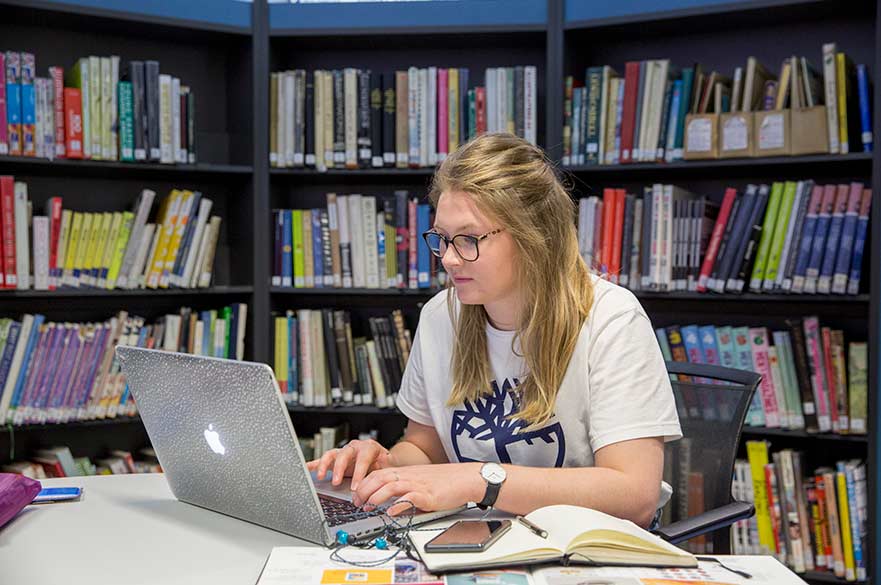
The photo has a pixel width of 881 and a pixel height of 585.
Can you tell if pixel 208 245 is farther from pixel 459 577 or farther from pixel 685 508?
pixel 459 577

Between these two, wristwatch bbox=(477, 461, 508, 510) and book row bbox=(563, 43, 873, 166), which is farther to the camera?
book row bbox=(563, 43, 873, 166)

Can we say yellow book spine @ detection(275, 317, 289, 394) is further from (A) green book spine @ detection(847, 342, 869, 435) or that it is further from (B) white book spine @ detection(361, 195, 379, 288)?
(A) green book spine @ detection(847, 342, 869, 435)

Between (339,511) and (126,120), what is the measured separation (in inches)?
77.0

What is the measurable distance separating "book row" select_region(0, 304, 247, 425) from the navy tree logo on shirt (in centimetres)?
158

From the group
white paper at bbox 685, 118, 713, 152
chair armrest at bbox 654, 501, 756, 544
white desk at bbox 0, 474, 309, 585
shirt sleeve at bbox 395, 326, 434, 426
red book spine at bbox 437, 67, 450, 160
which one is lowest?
chair armrest at bbox 654, 501, 756, 544

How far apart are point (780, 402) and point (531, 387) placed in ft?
4.69

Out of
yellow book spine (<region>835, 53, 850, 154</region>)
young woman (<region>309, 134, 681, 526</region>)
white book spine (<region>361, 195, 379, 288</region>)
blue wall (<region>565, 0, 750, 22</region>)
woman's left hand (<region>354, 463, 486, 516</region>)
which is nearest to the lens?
woman's left hand (<region>354, 463, 486, 516</region>)

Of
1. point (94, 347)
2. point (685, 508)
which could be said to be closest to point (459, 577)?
point (685, 508)

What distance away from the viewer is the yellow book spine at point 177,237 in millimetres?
2869

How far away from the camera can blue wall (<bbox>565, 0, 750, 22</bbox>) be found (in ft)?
8.94

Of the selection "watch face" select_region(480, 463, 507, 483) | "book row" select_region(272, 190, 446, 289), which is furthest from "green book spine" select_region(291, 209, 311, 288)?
"watch face" select_region(480, 463, 507, 483)

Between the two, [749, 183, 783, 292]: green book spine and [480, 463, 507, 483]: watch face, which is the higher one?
[749, 183, 783, 292]: green book spine

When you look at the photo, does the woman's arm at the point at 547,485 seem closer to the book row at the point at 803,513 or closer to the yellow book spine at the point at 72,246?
the book row at the point at 803,513

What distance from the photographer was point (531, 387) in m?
1.50
